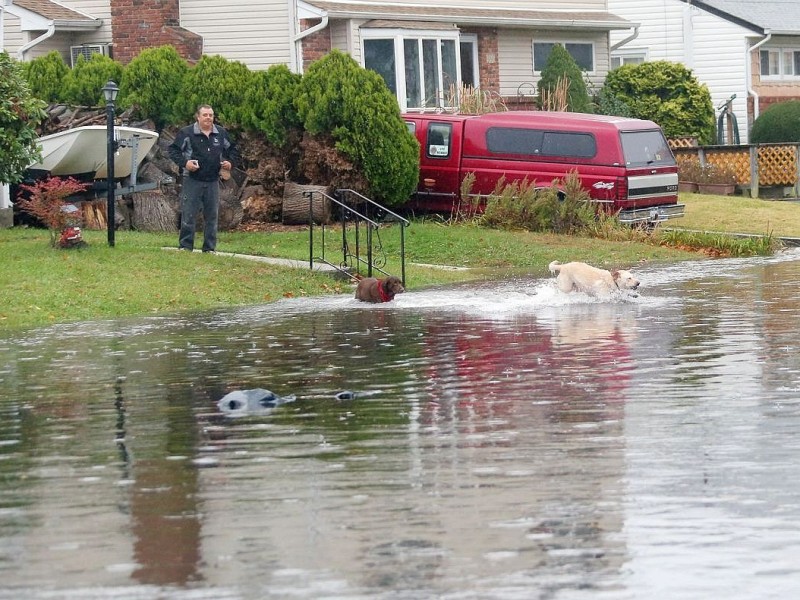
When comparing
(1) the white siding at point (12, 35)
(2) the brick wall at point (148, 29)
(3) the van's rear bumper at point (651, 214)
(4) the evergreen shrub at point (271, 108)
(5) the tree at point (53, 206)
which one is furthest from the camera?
(1) the white siding at point (12, 35)

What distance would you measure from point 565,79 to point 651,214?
10.8 m

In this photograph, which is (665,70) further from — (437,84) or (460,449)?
(460,449)

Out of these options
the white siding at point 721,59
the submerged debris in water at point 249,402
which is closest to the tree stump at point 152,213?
the submerged debris in water at point 249,402

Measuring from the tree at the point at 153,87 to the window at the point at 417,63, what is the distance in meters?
7.13

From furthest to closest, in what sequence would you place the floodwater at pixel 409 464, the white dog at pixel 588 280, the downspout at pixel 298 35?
the downspout at pixel 298 35 < the white dog at pixel 588 280 < the floodwater at pixel 409 464

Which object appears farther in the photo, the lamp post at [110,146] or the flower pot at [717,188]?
the flower pot at [717,188]

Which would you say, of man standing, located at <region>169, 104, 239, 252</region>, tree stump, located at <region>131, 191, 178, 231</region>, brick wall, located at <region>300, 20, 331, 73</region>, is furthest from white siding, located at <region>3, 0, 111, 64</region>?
man standing, located at <region>169, 104, 239, 252</region>

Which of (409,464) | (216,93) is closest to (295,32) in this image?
(216,93)

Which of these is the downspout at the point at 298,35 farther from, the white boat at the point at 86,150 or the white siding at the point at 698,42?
the white siding at the point at 698,42

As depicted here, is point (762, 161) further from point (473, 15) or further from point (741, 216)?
point (473, 15)

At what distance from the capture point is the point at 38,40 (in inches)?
1296

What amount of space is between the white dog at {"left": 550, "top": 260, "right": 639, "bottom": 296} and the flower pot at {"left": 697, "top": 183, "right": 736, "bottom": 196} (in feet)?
64.5

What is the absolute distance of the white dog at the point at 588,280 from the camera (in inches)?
698

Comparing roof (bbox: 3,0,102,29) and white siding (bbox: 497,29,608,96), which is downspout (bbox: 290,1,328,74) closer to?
roof (bbox: 3,0,102,29)
